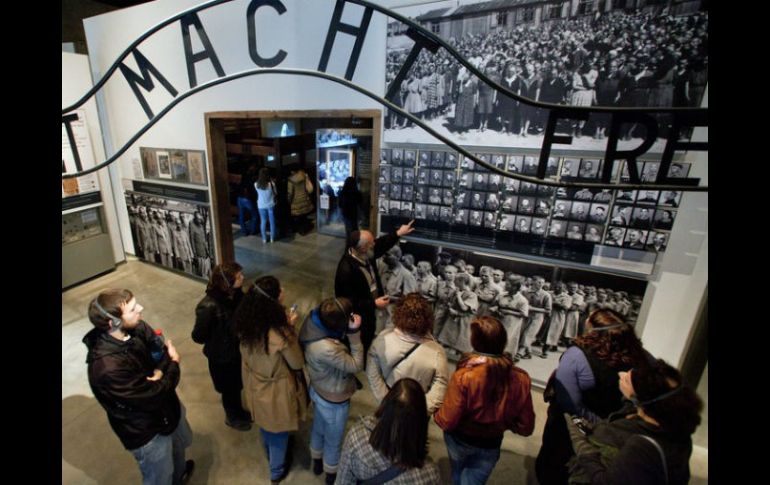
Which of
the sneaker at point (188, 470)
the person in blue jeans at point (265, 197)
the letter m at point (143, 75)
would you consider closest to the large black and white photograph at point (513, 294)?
the sneaker at point (188, 470)

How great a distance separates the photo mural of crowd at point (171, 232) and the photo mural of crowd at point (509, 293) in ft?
9.44

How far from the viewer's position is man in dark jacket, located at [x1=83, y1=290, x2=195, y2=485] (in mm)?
1792

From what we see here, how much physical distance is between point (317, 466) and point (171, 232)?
13.9ft

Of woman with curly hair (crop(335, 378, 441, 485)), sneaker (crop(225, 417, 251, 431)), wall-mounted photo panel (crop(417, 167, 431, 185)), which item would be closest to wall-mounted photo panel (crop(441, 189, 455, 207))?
wall-mounted photo panel (crop(417, 167, 431, 185))

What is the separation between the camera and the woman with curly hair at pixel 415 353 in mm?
2055

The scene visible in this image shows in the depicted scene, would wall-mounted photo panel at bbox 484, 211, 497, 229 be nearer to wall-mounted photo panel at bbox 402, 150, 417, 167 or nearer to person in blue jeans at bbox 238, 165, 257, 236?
wall-mounted photo panel at bbox 402, 150, 417, 167

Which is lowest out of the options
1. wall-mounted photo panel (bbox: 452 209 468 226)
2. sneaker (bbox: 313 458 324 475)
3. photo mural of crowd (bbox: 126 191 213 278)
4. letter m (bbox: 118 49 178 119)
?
sneaker (bbox: 313 458 324 475)

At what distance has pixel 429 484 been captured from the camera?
1373mm

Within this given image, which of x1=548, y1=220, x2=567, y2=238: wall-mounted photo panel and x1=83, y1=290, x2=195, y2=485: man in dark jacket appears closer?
x1=83, y1=290, x2=195, y2=485: man in dark jacket

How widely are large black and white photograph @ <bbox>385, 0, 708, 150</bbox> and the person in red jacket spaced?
5.42 feet

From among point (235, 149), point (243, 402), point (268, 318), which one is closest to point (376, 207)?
point (268, 318)

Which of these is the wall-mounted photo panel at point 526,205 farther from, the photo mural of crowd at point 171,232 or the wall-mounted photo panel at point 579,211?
the photo mural of crowd at point 171,232

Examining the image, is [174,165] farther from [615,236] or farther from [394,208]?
[615,236]
